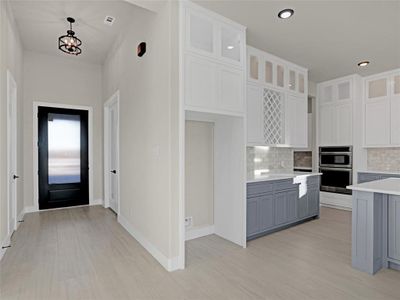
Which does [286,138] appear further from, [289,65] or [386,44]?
[386,44]

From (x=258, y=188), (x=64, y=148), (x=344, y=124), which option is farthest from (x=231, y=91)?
(x=64, y=148)

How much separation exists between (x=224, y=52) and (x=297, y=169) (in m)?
4.44

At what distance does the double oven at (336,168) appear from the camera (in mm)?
5094

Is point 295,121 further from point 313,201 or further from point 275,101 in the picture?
point 313,201

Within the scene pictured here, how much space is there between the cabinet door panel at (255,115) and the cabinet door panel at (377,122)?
290 centimetres

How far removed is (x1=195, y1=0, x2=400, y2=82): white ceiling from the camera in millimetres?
2701

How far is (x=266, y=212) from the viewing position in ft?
11.6

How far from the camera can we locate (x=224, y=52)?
3.00m

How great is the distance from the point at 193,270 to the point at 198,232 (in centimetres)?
96

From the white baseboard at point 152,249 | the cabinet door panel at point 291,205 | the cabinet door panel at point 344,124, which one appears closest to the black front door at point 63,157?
the white baseboard at point 152,249

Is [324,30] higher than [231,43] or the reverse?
higher

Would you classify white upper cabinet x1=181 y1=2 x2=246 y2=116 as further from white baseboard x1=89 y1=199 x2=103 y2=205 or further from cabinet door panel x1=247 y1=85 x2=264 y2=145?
white baseboard x1=89 y1=199 x2=103 y2=205

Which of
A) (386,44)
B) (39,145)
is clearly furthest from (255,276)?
(39,145)

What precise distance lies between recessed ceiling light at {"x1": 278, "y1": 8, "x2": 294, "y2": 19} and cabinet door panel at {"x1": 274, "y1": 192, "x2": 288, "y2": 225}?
8.02ft
